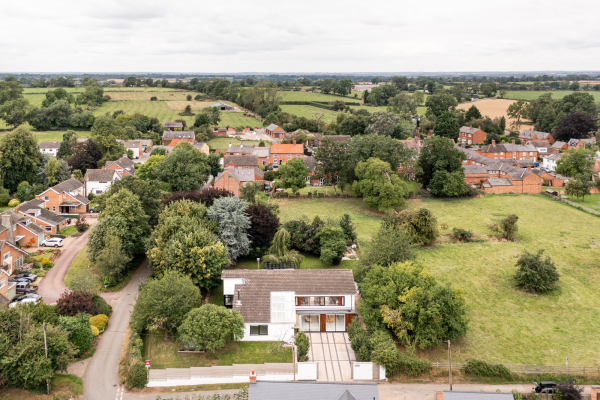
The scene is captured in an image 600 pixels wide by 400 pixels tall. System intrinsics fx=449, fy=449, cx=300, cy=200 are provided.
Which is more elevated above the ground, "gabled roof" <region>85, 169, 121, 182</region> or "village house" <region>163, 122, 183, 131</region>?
"village house" <region>163, 122, 183, 131</region>

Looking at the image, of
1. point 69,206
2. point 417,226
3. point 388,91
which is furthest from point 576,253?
point 388,91

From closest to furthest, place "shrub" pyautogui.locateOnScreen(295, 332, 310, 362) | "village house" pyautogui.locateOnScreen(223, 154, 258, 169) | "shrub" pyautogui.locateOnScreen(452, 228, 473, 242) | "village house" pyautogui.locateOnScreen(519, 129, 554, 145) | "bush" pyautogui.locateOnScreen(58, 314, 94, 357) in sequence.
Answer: "shrub" pyautogui.locateOnScreen(295, 332, 310, 362)
"bush" pyautogui.locateOnScreen(58, 314, 94, 357)
"shrub" pyautogui.locateOnScreen(452, 228, 473, 242)
"village house" pyautogui.locateOnScreen(223, 154, 258, 169)
"village house" pyautogui.locateOnScreen(519, 129, 554, 145)

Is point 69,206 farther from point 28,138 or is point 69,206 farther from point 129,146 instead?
point 129,146

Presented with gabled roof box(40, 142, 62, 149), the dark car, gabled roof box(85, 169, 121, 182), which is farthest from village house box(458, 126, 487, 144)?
gabled roof box(40, 142, 62, 149)

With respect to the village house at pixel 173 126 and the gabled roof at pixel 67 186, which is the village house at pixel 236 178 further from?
the village house at pixel 173 126

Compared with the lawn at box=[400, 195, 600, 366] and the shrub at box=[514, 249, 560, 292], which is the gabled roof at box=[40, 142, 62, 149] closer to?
the lawn at box=[400, 195, 600, 366]

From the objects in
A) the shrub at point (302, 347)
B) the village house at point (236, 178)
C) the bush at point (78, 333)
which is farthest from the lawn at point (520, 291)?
the village house at point (236, 178)

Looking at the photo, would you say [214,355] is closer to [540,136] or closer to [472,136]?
[472,136]
